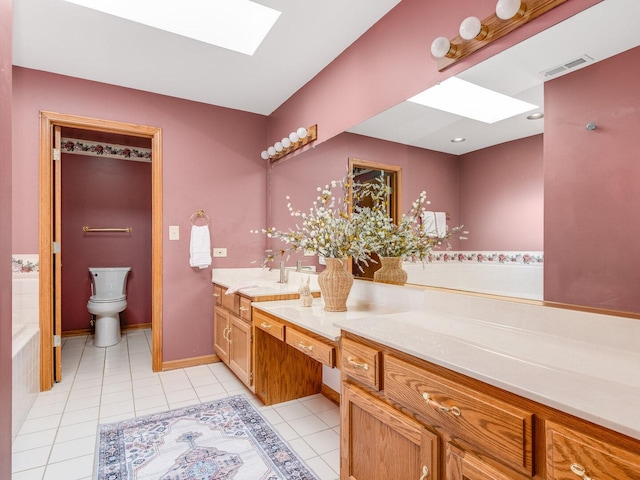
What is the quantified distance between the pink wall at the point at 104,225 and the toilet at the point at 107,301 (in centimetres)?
21

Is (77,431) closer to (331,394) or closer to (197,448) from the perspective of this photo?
(197,448)

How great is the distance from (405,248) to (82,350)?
357 cm

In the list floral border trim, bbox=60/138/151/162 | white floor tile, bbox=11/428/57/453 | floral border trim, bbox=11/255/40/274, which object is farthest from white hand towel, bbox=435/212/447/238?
floral border trim, bbox=60/138/151/162

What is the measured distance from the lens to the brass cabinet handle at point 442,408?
3.26 feet

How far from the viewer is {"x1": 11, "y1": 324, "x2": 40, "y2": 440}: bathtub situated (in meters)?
2.12

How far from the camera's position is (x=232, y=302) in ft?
9.30

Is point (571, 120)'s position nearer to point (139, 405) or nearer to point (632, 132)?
point (632, 132)

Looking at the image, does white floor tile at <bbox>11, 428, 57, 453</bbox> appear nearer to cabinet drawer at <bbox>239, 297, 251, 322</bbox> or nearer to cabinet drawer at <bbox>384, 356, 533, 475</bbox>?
cabinet drawer at <bbox>239, 297, 251, 322</bbox>

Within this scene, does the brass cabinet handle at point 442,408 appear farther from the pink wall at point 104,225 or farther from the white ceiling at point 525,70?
the pink wall at point 104,225

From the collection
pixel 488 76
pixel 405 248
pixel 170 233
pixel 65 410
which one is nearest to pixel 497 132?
pixel 488 76

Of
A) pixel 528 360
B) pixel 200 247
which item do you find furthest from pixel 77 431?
pixel 528 360

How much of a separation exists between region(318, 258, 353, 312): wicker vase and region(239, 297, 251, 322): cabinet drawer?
0.70 meters

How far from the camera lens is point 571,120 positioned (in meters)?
1.22

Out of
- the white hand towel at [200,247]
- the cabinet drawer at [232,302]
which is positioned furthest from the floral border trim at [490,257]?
the white hand towel at [200,247]
